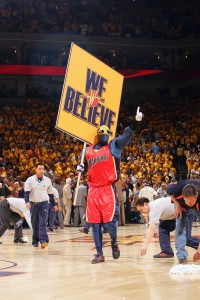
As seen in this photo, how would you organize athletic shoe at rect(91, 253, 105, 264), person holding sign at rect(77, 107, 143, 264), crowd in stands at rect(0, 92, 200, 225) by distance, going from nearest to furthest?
athletic shoe at rect(91, 253, 105, 264), person holding sign at rect(77, 107, 143, 264), crowd in stands at rect(0, 92, 200, 225)

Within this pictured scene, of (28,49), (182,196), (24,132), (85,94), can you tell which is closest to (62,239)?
(85,94)

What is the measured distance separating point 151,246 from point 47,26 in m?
28.3

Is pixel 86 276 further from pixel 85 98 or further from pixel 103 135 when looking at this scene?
pixel 85 98

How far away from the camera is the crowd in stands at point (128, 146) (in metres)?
25.8

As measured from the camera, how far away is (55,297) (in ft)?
24.9

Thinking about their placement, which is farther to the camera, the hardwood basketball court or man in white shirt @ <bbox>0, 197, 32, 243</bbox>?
man in white shirt @ <bbox>0, 197, 32, 243</bbox>

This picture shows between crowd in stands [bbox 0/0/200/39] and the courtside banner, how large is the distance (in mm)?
27665

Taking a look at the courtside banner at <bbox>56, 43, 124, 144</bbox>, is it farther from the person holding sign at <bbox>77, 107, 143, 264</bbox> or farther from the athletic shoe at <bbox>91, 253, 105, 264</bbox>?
the athletic shoe at <bbox>91, 253, 105, 264</bbox>

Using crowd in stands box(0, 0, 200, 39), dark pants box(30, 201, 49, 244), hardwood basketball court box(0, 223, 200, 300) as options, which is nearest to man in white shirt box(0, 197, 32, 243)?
dark pants box(30, 201, 49, 244)

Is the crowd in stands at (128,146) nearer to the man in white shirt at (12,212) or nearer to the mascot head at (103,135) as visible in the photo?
the man in white shirt at (12,212)

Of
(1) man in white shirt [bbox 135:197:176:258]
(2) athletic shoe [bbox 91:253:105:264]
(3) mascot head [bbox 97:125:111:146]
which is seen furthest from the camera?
(3) mascot head [bbox 97:125:111:146]

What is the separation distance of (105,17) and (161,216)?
32641mm

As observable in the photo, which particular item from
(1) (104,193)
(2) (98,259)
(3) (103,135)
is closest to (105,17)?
(3) (103,135)

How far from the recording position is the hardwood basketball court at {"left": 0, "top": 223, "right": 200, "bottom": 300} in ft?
25.5
